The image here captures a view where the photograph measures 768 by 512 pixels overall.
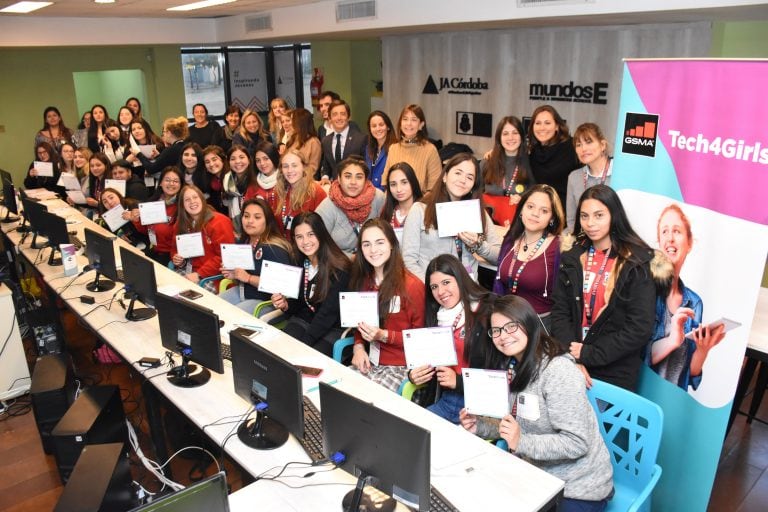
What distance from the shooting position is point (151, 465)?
3479 millimetres

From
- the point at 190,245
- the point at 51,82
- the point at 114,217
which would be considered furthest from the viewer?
the point at 51,82

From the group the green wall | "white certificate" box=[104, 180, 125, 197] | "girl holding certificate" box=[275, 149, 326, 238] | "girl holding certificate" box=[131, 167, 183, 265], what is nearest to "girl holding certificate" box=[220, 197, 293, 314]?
"girl holding certificate" box=[275, 149, 326, 238]

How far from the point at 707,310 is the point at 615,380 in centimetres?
54

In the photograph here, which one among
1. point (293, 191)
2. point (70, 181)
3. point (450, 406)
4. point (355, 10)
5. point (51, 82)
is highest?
point (355, 10)

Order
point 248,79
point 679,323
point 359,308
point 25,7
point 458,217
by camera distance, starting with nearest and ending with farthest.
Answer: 1. point 679,323
2. point 359,308
3. point 458,217
4. point 25,7
5. point 248,79

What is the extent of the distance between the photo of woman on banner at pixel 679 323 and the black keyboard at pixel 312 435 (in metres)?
1.61

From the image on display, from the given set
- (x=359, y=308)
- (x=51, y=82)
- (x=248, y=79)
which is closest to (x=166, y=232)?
(x=359, y=308)

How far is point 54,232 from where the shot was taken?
16.3ft

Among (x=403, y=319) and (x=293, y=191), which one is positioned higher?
(x=293, y=191)

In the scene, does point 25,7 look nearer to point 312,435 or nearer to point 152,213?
point 152,213

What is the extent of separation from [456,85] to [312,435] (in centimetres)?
657

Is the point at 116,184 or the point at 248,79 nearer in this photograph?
the point at 116,184

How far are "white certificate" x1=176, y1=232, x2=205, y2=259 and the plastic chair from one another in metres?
3.14

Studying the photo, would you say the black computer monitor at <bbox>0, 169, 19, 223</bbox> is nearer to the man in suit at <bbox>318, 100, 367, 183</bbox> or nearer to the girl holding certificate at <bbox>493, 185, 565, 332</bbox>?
the man in suit at <bbox>318, 100, 367, 183</bbox>
